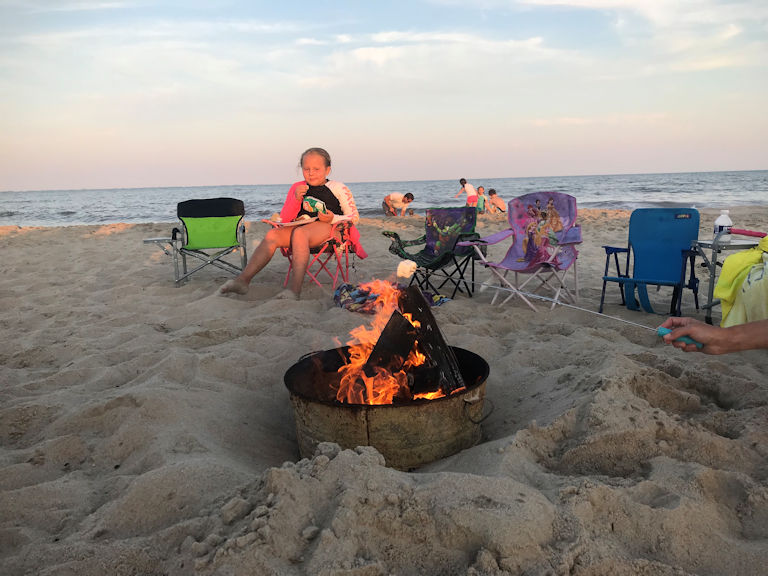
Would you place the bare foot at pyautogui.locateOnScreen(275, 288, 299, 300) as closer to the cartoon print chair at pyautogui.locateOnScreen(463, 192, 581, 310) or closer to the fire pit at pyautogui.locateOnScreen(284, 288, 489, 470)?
the cartoon print chair at pyautogui.locateOnScreen(463, 192, 581, 310)

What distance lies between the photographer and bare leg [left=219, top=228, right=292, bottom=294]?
199 inches

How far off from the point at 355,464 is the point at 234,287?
3567 mm

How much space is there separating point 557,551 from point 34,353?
140 inches

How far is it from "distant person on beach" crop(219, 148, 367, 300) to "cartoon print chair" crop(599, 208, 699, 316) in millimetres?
2624

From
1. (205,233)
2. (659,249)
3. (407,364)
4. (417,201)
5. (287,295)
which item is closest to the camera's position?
(407,364)

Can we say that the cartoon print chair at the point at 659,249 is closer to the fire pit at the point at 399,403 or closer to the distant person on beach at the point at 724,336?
the fire pit at the point at 399,403

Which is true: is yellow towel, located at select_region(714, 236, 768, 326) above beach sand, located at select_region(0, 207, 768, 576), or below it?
above

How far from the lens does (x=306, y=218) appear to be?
203 inches

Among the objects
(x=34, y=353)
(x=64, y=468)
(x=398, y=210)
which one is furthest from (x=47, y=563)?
(x=398, y=210)

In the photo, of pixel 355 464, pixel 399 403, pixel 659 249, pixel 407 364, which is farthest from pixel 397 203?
pixel 355 464

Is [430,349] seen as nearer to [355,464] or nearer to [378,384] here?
[378,384]

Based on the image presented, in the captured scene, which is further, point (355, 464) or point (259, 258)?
point (259, 258)

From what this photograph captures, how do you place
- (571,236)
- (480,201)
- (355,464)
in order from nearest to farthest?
(355,464) < (571,236) < (480,201)

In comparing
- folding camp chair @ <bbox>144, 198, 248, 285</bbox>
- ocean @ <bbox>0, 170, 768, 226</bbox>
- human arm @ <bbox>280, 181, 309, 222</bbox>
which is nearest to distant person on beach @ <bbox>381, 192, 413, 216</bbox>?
ocean @ <bbox>0, 170, 768, 226</bbox>
